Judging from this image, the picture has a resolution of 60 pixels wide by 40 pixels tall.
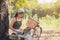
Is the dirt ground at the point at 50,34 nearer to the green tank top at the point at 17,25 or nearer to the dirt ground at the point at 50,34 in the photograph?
the dirt ground at the point at 50,34

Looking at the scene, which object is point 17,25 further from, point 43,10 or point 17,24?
point 43,10

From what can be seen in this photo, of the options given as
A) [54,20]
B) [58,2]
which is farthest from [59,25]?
[58,2]

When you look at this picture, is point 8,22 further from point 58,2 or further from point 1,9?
point 58,2

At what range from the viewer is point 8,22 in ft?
7.80

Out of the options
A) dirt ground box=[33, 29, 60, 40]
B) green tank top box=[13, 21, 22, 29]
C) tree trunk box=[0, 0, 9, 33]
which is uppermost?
tree trunk box=[0, 0, 9, 33]

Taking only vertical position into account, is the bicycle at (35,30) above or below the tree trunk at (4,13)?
below

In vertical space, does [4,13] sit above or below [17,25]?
above

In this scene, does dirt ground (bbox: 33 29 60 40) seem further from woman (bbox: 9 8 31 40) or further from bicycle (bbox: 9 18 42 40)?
woman (bbox: 9 8 31 40)

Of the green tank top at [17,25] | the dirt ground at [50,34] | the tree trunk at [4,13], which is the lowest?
the dirt ground at [50,34]

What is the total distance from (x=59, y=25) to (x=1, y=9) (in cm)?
57

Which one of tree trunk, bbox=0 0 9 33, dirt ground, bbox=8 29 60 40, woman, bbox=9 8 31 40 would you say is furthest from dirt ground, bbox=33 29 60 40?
tree trunk, bbox=0 0 9 33

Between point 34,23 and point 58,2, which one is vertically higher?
point 58,2

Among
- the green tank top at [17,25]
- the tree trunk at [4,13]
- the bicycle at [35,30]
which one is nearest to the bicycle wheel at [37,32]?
the bicycle at [35,30]

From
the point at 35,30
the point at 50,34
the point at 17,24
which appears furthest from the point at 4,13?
the point at 50,34
